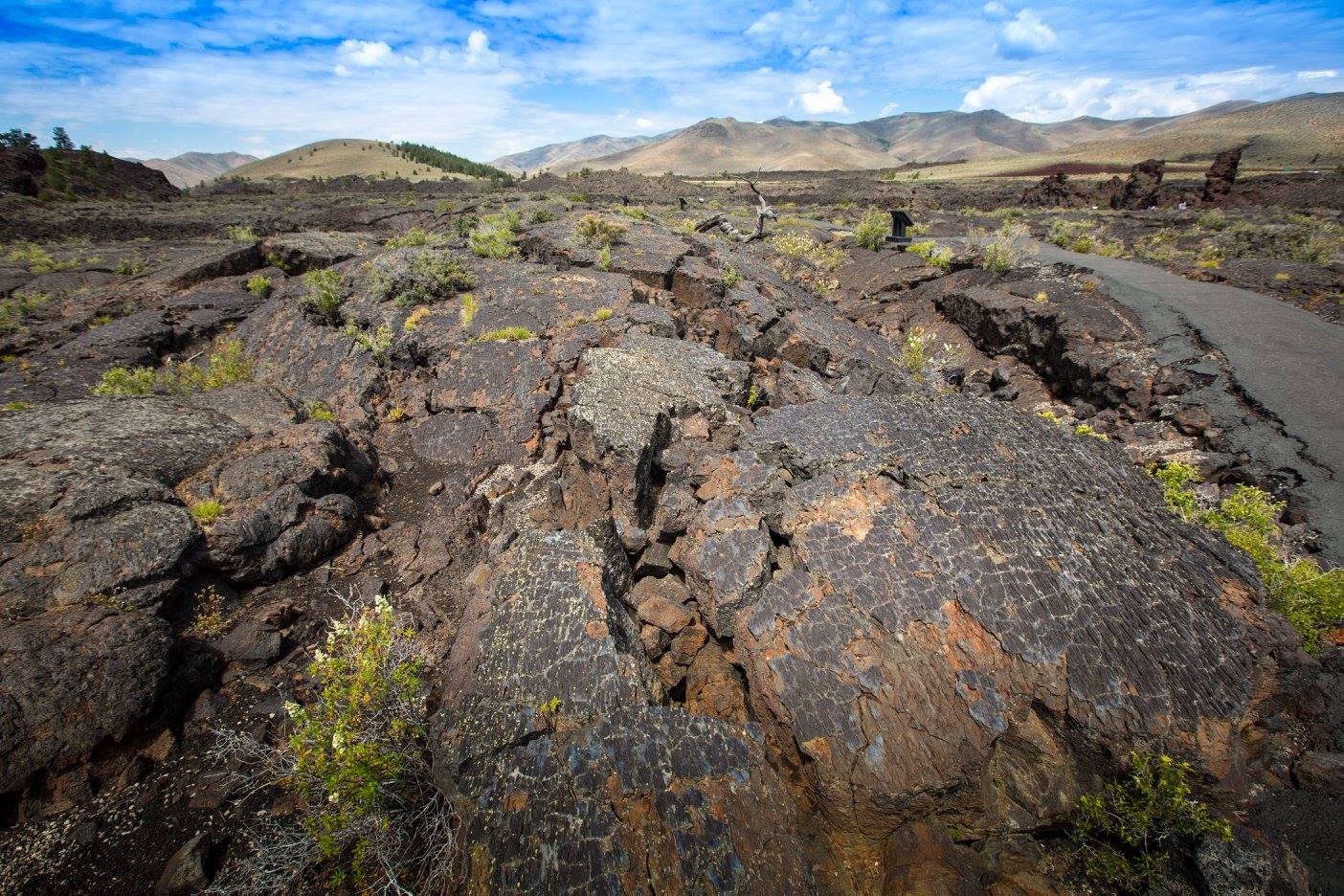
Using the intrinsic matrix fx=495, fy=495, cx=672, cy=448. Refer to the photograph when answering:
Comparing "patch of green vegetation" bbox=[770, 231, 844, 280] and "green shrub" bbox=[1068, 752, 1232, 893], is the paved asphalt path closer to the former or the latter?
"green shrub" bbox=[1068, 752, 1232, 893]

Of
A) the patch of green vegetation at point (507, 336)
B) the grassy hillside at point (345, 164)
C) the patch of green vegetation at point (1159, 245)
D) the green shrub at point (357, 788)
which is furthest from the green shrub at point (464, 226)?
the grassy hillside at point (345, 164)

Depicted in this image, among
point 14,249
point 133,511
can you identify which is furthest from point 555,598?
point 14,249

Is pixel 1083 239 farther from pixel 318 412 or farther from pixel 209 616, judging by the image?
pixel 209 616

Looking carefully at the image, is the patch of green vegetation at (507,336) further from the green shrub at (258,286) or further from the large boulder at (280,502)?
the green shrub at (258,286)

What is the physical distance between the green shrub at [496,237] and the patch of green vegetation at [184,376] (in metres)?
4.49

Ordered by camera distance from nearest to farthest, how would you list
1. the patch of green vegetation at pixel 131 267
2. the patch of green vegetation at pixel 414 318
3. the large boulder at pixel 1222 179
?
the patch of green vegetation at pixel 414 318, the patch of green vegetation at pixel 131 267, the large boulder at pixel 1222 179

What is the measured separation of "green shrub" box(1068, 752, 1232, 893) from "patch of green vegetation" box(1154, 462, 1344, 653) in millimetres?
1894

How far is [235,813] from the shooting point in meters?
2.97

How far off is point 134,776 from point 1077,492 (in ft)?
23.2

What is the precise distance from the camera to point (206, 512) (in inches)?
166

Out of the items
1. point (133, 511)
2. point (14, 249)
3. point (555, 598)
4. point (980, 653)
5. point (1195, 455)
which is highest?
point (14, 249)

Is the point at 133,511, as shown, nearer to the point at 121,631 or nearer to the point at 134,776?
the point at 121,631

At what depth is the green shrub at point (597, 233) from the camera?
10.4 meters

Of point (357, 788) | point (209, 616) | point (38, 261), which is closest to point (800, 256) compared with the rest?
point (209, 616)
